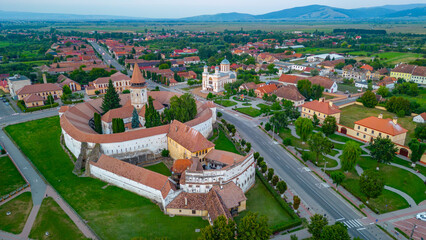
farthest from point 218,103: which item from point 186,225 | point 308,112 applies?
point 186,225

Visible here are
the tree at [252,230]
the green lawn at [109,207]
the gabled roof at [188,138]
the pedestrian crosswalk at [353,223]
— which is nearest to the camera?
the tree at [252,230]

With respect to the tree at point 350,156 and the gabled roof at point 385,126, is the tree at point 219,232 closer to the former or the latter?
the tree at point 350,156

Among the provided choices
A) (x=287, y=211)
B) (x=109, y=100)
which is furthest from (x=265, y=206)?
(x=109, y=100)

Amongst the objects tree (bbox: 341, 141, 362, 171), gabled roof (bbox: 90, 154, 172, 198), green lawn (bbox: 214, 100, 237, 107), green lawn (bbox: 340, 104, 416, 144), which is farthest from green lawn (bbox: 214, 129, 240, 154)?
green lawn (bbox: 340, 104, 416, 144)

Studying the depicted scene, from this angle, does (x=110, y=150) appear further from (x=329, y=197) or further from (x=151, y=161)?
(x=329, y=197)

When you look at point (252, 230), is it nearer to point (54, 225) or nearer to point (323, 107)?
point (54, 225)

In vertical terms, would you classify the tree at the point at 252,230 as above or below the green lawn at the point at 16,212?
above

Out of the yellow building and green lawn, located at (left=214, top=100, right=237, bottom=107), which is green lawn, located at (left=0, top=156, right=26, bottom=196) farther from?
green lawn, located at (left=214, top=100, right=237, bottom=107)

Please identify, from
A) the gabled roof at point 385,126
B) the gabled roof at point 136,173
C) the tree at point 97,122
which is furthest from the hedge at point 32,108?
the gabled roof at point 385,126
